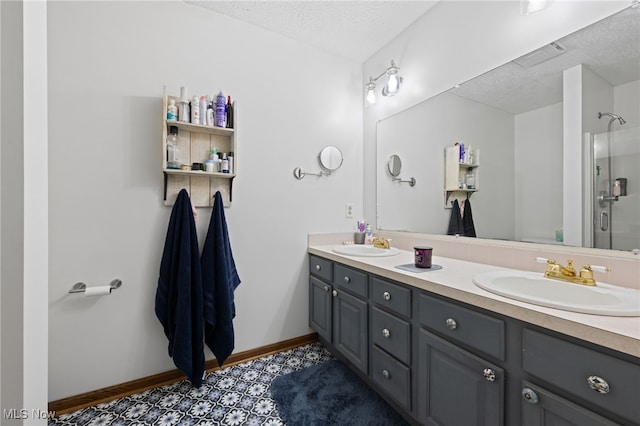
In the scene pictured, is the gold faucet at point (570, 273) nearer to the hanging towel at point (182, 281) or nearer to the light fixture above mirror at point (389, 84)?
the light fixture above mirror at point (389, 84)

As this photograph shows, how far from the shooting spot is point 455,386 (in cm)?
101

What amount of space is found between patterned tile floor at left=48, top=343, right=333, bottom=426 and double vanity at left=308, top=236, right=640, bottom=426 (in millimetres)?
579

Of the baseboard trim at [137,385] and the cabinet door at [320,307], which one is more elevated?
the cabinet door at [320,307]

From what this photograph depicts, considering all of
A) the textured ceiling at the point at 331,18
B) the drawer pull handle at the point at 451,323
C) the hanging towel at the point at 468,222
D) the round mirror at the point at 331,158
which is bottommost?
the drawer pull handle at the point at 451,323

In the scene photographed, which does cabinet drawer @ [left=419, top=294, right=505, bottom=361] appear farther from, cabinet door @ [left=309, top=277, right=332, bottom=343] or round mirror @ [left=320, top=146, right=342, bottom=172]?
round mirror @ [left=320, top=146, right=342, bottom=172]

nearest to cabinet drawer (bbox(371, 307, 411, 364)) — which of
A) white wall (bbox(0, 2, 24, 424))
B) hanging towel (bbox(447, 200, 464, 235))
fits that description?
hanging towel (bbox(447, 200, 464, 235))

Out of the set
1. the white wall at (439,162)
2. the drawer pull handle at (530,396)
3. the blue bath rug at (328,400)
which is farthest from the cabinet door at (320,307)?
the drawer pull handle at (530,396)

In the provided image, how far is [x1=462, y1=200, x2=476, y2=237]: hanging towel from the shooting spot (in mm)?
1566

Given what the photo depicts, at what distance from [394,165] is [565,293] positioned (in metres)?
1.38

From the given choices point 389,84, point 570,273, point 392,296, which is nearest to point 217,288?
point 392,296

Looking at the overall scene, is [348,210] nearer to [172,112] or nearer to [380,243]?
[380,243]

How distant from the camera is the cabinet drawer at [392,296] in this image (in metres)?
1.24

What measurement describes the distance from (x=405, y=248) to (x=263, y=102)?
157 centimetres

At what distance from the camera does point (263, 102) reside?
1959 millimetres
